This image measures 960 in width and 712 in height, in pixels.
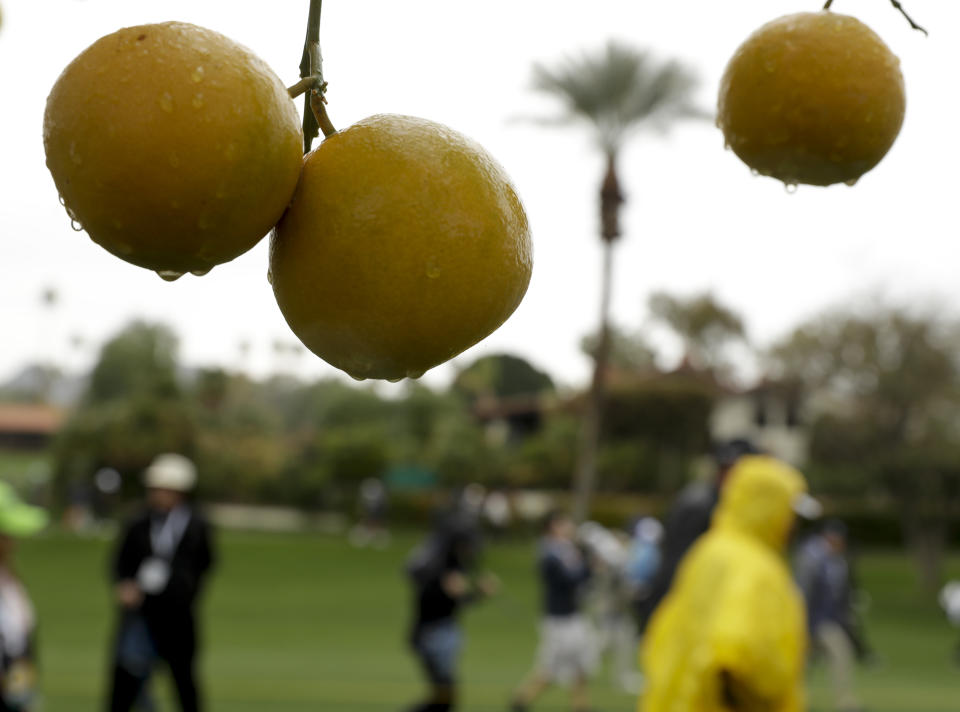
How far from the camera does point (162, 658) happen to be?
763cm

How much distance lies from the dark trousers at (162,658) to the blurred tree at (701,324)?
35274 mm

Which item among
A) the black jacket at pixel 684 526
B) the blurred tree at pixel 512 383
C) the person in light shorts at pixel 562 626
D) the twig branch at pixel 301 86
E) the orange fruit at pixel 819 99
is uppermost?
the blurred tree at pixel 512 383

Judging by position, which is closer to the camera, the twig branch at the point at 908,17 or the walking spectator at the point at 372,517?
the twig branch at the point at 908,17

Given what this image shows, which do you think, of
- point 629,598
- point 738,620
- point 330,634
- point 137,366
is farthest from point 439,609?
point 137,366

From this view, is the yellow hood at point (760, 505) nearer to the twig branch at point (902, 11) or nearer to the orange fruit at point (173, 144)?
the twig branch at point (902, 11)

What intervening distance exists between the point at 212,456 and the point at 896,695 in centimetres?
2910

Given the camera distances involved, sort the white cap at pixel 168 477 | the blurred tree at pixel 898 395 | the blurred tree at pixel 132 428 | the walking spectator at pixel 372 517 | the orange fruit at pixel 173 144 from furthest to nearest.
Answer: the blurred tree at pixel 132 428 → the walking spectator at pixel 372 517 → the blurred tree at pixel 898 395 → the white cap at pixel 168 477 → the orange fruit at pixel 173 144

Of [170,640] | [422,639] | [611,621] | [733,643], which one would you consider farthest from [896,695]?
[733,643]

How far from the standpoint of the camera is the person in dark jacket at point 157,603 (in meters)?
7.58

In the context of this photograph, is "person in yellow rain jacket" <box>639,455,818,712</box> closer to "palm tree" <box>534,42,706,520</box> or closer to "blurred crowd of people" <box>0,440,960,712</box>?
"blurred crowd of people" <box>0,440,960,712</box>

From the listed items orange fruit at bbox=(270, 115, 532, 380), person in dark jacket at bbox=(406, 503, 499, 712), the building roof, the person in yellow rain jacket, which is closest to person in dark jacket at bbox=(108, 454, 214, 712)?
person in dark jacket at bbox=(406, 503, 499, 712)

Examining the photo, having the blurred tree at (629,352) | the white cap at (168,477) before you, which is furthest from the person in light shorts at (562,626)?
the blurred tree at (629,352)

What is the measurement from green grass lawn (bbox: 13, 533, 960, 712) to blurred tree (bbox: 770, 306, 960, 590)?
251 centimetres

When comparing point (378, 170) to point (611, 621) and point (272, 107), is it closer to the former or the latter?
point (272, 107)
